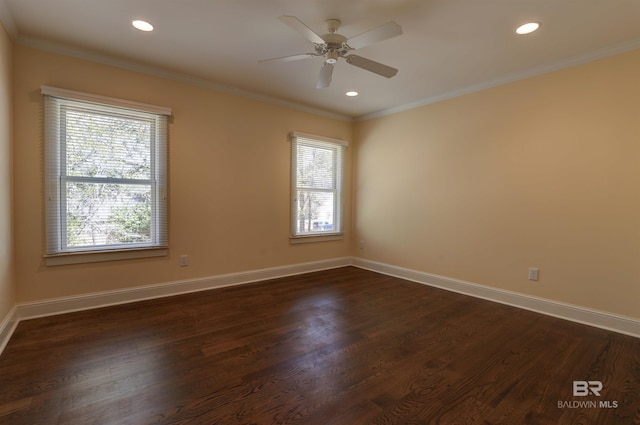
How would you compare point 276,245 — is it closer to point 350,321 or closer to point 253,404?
point 350,321

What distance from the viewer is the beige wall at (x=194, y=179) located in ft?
9.51

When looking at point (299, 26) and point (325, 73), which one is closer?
point (299, 26)

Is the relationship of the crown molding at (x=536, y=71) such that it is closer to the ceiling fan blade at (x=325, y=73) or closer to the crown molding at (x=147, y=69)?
the crown molding at (x=147, y=69)

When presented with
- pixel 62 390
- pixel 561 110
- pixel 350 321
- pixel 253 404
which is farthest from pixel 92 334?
pixel 561 110

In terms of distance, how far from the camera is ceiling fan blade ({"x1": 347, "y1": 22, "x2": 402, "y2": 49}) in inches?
82.7

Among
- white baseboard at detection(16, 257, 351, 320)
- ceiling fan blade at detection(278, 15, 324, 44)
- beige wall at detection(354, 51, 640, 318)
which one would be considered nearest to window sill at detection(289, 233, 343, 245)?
white baseboard at detection(16, 257, 351, 320)

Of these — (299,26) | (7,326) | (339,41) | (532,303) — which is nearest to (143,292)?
(7,326)

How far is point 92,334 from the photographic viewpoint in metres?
2.62

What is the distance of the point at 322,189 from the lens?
519 centimetres

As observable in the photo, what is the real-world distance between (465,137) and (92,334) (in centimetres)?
461

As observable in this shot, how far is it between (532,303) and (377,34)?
10.7ft

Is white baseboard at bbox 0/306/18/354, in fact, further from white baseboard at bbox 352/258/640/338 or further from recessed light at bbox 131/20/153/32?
white baseboard at bbox 352/258/640/338

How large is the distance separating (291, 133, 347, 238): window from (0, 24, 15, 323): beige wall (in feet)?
10.1

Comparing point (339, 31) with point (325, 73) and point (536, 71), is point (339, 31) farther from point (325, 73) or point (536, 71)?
point (536, 71)
